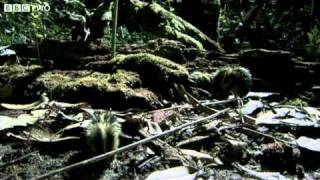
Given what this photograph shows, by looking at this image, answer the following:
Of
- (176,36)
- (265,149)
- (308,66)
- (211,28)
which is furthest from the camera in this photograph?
(211,28)

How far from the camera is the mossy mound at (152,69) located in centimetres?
173

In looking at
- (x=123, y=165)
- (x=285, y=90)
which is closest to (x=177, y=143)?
(x=123, y=165)

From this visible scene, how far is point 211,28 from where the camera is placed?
3.27 metres

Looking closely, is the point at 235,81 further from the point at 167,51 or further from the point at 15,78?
the point at 15,78

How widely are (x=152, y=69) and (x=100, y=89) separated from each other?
0.85ft

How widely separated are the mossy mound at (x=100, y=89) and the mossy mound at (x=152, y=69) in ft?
0.20

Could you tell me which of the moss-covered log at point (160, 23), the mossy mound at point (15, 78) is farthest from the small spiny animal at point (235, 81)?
the moss-covered log at point (160, 23)

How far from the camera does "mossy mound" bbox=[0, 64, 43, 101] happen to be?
1651mm

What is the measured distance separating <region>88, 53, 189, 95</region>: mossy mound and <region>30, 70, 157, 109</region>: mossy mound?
0.20 feet

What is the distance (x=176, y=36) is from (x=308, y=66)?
72cm

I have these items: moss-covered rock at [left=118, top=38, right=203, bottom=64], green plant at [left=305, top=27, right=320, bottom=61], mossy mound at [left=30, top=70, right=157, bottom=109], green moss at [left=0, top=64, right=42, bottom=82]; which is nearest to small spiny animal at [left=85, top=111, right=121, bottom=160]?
mossy mound at [left=30, top=70, right=157, bottom=109]

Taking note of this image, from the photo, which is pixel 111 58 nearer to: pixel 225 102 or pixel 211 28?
pixel 225 102

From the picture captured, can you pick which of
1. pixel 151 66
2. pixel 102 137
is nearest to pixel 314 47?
pixel 151 66

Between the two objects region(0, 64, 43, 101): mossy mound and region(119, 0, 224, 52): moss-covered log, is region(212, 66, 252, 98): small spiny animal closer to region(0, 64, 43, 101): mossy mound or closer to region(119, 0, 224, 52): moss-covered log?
region(0, 64, 43, 101): mossy mound
